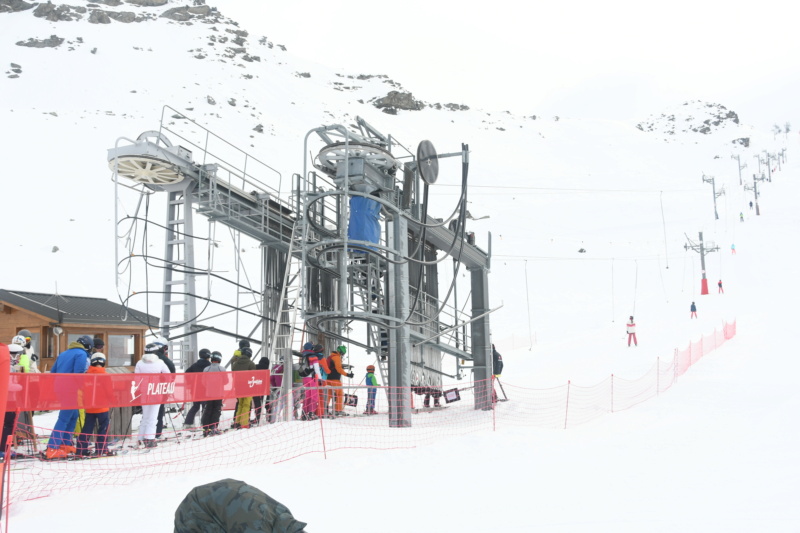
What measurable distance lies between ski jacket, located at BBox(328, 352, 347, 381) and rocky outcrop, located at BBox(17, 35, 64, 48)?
308 feet

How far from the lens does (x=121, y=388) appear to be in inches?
363

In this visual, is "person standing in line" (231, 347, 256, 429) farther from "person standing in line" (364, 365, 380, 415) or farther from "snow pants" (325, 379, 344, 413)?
"person standing in line" (364, 365, 380, 415)

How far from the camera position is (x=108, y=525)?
260 inches

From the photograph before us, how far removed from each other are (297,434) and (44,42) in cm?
9769

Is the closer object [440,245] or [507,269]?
[440,245]

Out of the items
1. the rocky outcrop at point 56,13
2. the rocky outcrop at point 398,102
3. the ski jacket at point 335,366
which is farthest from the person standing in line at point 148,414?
the rocky outcrop at point 56,13

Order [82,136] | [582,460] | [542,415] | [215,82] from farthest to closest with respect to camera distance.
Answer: [215,82], [82,136], [542,415], [582,460]

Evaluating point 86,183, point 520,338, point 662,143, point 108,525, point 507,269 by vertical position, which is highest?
point 662,143

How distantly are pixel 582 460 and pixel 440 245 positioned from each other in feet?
25.1

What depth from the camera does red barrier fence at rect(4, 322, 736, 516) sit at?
28.5 feet

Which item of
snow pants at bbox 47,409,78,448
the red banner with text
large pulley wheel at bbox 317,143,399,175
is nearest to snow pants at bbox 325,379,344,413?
the red banner with text

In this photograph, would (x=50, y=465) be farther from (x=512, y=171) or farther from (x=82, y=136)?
(x=512, y=171)

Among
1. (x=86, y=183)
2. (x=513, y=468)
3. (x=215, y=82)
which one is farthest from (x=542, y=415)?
(x=215, y=82)

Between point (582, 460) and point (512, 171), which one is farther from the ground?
point (512, 171)
